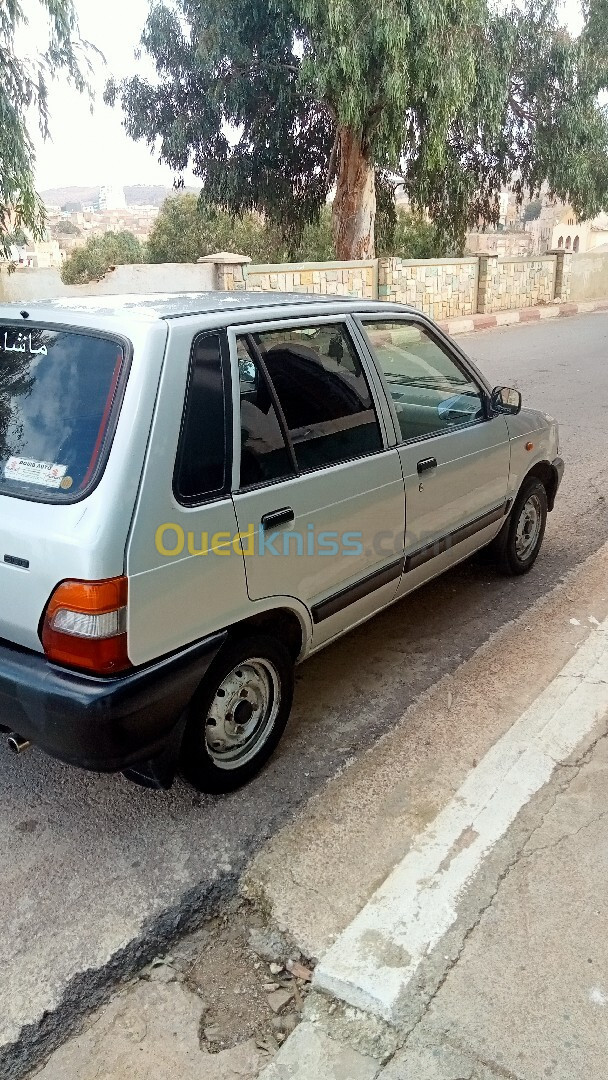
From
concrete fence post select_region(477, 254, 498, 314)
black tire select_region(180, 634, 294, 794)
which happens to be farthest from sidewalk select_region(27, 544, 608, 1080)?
concrete fence post select_region(477, 254, 498, 314)

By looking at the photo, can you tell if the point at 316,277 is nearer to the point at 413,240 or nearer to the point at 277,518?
the point at 277,518

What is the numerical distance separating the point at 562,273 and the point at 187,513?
84.4 feet

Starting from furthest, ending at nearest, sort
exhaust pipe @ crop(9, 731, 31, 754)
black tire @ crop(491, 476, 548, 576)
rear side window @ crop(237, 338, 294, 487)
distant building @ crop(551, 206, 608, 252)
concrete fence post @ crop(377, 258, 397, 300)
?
distant building @ crop(551, 206, 608, 252)
concrete fence post @ crop(377, 258, 397, 300)
black tire @ crop(491, 476, 548, 576)
rear side window @ crop(237, 338, 294, 487)
exhaust pipe @ crop(9, 731, 31, 754)

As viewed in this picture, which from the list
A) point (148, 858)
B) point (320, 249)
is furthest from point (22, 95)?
point (320, 249)

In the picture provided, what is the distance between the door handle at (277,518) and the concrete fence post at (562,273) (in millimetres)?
24995

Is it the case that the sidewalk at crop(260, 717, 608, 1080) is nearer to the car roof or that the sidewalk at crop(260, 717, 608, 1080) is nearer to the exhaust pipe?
the exhaust pipe

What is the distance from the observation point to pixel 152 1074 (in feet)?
6.54

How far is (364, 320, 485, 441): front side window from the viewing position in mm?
3850

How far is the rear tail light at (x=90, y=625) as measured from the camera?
231 cm

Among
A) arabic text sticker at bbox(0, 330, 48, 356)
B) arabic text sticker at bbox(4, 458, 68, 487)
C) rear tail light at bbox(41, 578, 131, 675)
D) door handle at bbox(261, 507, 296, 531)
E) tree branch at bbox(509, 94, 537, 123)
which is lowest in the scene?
rear tail light at bbox(41, 578, 131, 675)

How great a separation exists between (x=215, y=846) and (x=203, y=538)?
1.05 metres

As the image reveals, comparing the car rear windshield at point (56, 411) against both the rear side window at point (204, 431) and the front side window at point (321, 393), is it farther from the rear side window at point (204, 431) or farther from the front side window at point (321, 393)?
the front side window at point (321, 393)

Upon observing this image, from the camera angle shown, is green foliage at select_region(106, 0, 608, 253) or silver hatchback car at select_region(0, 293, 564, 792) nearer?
silver hatchback car at select_region(0, 293, 564, 792)

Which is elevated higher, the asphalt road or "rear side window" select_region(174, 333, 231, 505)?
"rear side window" select_region(174, 333, 231, 505)
